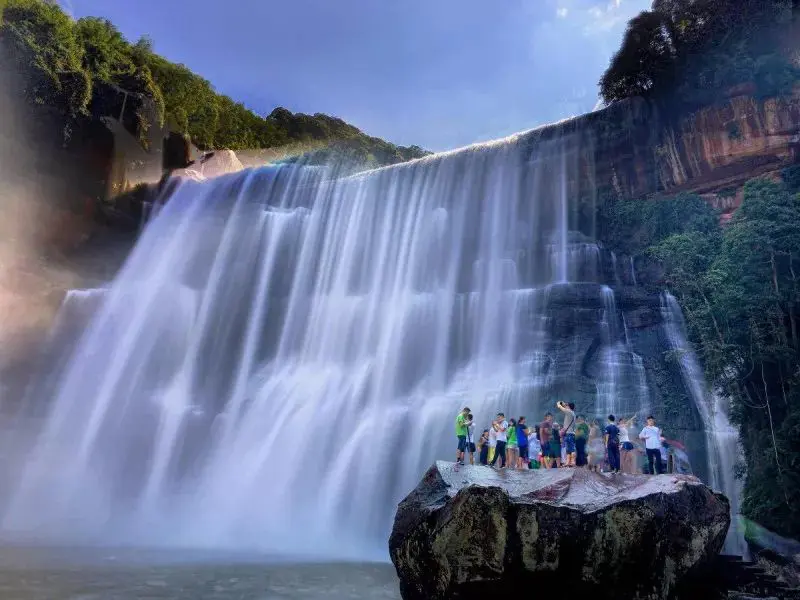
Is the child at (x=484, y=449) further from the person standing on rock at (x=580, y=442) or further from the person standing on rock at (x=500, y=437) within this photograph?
the person standing on rock at (x=580, y=442)

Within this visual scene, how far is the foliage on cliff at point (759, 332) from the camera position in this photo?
12.8 metres

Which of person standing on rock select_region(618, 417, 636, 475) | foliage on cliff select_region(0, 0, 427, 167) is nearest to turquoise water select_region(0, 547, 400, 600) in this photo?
person standing on rock select_region(618, 417, 636, 475)

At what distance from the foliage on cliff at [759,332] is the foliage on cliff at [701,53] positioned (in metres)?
6.29

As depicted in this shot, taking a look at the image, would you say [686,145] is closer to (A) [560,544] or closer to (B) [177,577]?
(A) [560,544]

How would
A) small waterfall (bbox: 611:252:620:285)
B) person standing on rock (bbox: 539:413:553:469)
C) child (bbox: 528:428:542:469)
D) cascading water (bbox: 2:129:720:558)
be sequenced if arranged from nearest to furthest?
person standing on rock (bbox: 539:413:553:469) < child (bbox: 528:428:542:469) < cascading water (bbox: 2:129:720:558) < small waterfall (bbox: 611:252:620:285)

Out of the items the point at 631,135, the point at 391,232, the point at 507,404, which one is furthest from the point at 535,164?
the point at 507,404

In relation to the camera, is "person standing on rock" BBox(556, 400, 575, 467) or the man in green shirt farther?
the man in green shirt

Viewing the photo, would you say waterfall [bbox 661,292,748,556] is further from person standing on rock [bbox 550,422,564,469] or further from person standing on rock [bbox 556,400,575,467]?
person standing on rock [bbox 550,422,564,469]

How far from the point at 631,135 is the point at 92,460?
74.4 ft

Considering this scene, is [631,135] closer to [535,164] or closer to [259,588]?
[535,164]

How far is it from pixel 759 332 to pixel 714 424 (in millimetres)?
3069

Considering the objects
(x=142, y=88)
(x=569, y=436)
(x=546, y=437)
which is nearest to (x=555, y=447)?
(x=546, y=437)

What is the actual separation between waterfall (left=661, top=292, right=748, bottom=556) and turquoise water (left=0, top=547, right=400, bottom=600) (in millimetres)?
7505

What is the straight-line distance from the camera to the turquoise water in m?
9.15
